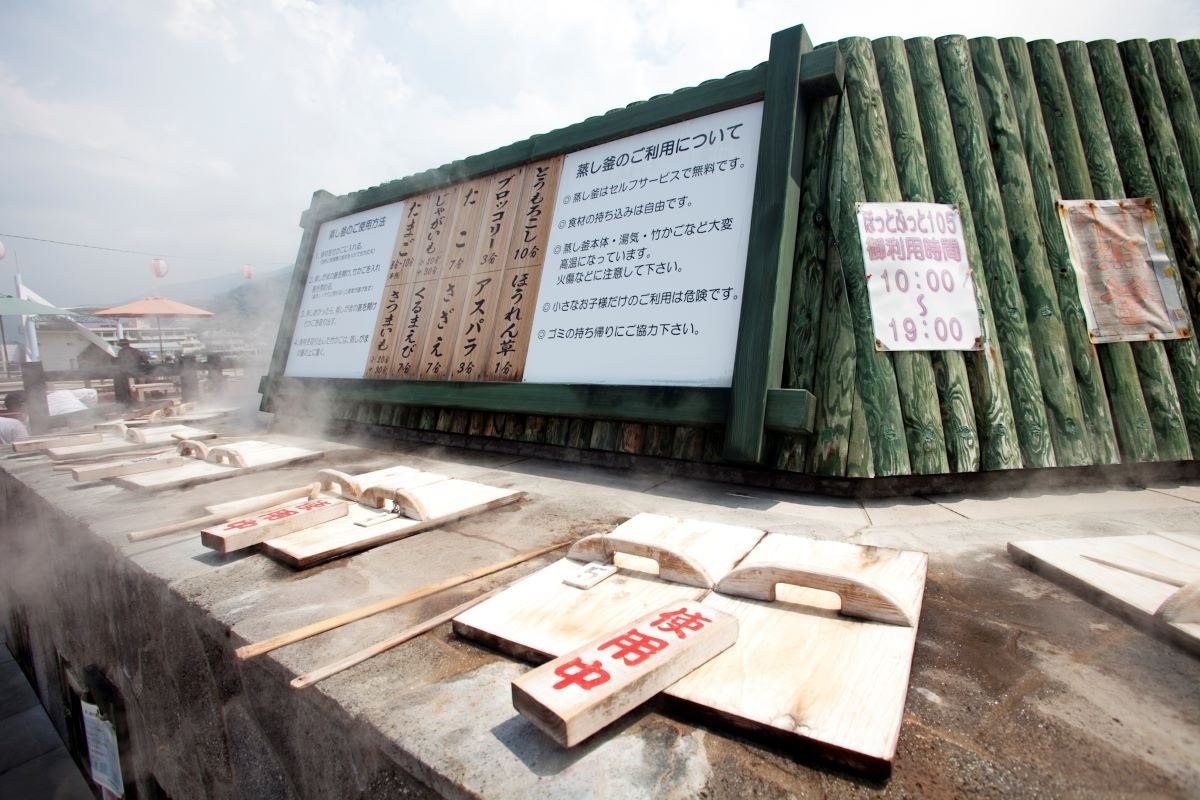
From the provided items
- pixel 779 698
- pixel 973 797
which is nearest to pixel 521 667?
pixel 779 698

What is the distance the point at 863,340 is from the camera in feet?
9.80

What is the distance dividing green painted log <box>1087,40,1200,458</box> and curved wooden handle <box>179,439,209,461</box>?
6365 mm

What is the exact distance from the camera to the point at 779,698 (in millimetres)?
1171

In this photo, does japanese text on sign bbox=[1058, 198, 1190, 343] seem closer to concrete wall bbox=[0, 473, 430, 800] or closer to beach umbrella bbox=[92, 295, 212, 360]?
concrete wall bbox=[0, 473, 430, 800]

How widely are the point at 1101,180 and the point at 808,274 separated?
206 centimetres

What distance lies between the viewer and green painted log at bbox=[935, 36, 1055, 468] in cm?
301

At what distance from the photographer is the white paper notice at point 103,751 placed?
333 cm

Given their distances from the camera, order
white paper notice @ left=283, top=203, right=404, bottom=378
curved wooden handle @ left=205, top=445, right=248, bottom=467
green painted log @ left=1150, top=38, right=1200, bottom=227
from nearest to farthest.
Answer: green painted log @ left=1150, top=38, right=1200, bottom=227 → curved wooden handle @ left=205, top=445, right=248, bottom=467 → white paper notice @ left=283, top=203, right=404, bottom=378

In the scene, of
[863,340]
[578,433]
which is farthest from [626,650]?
[578,433]

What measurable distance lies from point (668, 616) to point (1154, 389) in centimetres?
357

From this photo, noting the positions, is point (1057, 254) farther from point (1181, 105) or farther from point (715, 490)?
point (715, 490)

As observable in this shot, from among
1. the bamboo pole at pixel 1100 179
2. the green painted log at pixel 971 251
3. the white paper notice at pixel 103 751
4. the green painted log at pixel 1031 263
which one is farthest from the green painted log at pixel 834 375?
the white paper notice at pixel 103 751

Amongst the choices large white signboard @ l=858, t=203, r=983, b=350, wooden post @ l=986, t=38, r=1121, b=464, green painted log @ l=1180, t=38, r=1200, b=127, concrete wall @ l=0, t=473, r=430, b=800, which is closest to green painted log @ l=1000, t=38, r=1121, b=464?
wooden post @ l=986, t=38, r=1121, b=464

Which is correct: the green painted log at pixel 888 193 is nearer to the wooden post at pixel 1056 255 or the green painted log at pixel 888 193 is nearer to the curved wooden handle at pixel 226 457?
the wooden post at pixel 1056 255
